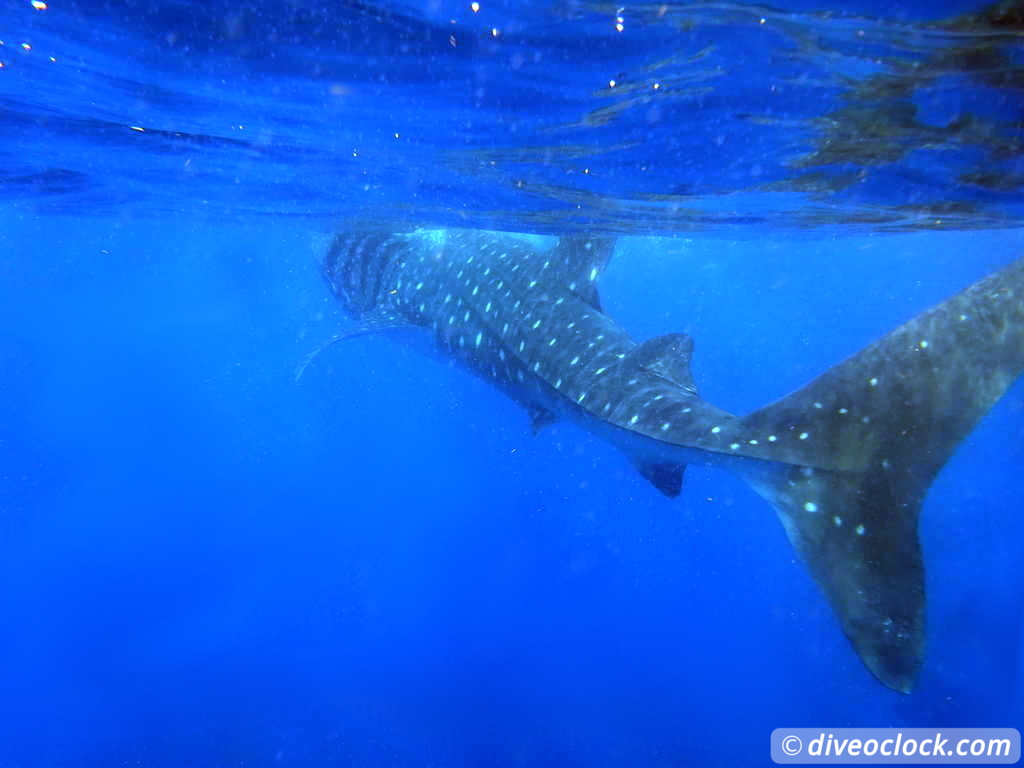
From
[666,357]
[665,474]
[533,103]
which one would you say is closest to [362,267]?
[533,103]

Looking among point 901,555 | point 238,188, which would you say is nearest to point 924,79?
point 901,555

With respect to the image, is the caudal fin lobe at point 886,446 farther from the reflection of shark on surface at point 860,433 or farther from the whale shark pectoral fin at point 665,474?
the whale shark pectoral fin at point 665,474

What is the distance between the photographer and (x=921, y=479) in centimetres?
454

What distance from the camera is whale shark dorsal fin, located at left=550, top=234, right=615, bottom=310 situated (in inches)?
359

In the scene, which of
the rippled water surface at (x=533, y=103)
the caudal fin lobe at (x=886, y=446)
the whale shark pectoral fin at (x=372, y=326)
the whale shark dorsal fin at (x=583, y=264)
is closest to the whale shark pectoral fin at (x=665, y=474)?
the caudal fin lobe at (x=886, y=446)

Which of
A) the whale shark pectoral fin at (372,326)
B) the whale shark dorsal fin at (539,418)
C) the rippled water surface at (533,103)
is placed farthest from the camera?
the whale shark pectoral fin at (372,326)

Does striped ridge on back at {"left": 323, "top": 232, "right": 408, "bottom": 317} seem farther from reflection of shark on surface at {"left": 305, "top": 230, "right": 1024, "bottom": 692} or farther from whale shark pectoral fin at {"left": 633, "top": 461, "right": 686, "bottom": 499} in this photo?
whale shark pectoral fin at {"left": 633, "top": 461, "right": 686, "bottom": 499}

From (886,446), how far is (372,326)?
809 cm

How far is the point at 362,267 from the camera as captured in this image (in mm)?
13367

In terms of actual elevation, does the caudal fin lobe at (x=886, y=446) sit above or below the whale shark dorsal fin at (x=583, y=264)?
below

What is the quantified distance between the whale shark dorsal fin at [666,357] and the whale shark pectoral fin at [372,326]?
17.1 feet

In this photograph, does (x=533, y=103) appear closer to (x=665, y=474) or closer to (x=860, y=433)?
(x=665, y=474)

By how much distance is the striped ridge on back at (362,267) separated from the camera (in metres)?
12.6

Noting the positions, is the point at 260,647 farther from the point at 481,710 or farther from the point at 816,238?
the point at 816,238
